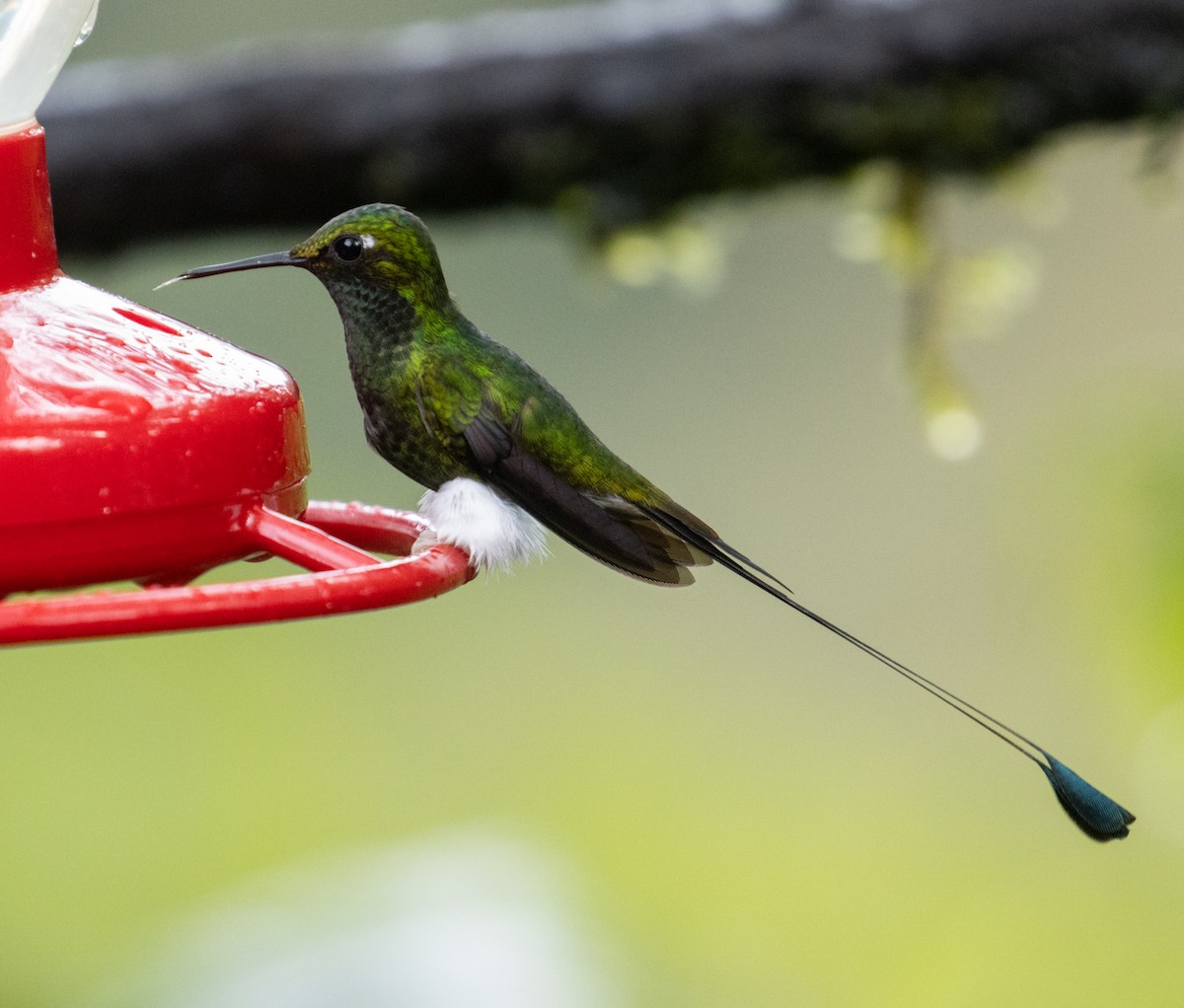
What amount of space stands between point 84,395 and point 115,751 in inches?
199

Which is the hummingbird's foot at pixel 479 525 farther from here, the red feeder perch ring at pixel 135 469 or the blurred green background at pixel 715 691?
the blurred green background at pixel 715 691

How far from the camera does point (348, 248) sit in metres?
2.16

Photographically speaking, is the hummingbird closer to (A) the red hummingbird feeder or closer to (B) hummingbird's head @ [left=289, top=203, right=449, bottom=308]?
(B) hummingbird's head @ [left=289, top=203, right=449, bottom=308]

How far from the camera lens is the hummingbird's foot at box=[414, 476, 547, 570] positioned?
2.05m

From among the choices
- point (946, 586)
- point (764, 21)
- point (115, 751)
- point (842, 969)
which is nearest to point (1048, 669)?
point (946, 586)

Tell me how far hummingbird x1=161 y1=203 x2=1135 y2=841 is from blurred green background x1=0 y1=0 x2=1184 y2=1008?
2.80ft

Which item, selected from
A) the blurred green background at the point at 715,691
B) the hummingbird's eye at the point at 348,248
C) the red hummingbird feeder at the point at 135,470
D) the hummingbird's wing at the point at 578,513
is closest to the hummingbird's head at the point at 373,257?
the hummingbird's eye at the point at 348,248

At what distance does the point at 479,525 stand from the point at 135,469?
2.04 ft

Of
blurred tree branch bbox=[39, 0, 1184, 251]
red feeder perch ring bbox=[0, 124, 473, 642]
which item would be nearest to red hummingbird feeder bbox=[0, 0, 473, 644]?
red feeder perch ring bbox=[0, 124, 473, 642]

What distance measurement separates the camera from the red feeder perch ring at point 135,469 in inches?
58.3

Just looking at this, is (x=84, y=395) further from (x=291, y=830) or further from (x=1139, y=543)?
(x=291, y=830)

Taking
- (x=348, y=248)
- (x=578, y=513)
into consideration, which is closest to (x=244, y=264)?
(x=348, y=248)

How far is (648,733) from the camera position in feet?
23.6

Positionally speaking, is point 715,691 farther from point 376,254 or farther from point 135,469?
point 135,469
